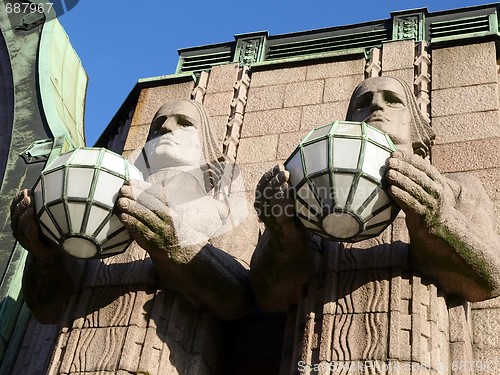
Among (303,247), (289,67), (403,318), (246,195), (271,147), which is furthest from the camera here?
(289,67)

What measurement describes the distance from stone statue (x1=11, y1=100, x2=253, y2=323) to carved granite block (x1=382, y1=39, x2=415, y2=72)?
231cm

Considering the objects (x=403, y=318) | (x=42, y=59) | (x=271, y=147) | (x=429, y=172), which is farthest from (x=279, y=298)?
(x=42, y=59)

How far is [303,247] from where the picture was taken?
5676 millimetres

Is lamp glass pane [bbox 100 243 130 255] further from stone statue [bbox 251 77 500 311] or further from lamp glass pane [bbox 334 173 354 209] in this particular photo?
lamp glass pane [bbox 334 173 354 209]

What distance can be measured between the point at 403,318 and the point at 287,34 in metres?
5.30

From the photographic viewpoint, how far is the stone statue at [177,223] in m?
5.81

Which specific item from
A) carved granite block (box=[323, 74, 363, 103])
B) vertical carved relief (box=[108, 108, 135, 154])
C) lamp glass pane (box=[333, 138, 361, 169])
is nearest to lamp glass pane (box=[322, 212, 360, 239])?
lamp glass pane (box=[333, 138, 361, 169])

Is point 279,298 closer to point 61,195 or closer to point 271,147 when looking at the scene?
point 61,195

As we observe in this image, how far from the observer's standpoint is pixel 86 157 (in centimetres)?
575

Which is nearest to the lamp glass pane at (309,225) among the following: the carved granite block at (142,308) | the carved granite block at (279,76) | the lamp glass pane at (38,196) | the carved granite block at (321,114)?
the carved granite block at (142,308)

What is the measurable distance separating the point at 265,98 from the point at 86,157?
358cm

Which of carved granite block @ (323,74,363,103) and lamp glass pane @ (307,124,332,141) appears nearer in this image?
lamp glass pane @ (307,124,332,141)

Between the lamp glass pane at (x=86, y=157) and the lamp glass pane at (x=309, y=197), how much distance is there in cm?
146

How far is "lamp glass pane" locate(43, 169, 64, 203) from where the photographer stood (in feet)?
18.4
